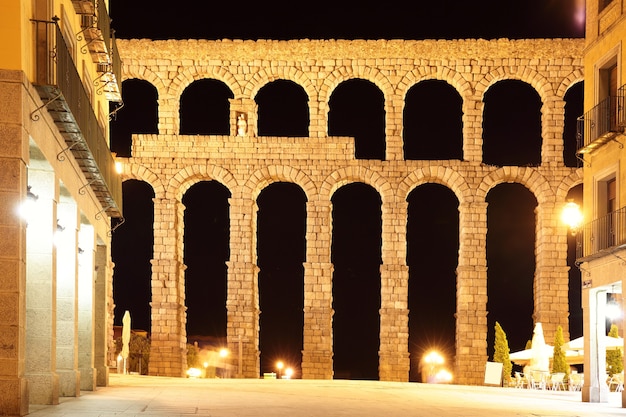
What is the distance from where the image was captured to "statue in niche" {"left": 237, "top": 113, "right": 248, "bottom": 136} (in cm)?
4738

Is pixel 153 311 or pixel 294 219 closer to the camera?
pixel 153 311

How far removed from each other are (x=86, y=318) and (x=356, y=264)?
118 feet

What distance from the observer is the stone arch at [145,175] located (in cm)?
4688

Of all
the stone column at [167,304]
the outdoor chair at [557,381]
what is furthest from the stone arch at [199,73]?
the outdoor chair at [557,381]

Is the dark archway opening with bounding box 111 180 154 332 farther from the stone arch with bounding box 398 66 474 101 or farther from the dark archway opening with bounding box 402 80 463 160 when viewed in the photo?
the stone arch with bounding box 398 66 474 101

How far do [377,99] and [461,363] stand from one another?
19.4 m

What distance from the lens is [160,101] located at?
156ft

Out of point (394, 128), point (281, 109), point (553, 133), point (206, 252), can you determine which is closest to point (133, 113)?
point (281, 109)

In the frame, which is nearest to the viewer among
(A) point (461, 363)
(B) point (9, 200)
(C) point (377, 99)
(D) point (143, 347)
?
(B) point (9, 200)

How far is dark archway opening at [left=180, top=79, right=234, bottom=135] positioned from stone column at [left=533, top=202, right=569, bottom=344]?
1967cm

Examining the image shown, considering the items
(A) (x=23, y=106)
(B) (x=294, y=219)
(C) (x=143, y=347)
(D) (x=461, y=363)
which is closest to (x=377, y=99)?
(B) (x=294, y=219)

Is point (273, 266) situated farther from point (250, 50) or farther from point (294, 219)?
point (250, 50)

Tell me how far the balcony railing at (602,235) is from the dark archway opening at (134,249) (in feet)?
101

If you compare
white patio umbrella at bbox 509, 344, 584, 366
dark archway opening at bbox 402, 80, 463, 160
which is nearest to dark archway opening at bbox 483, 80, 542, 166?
dark archway opening at bbox 402, 80, 463, 160
